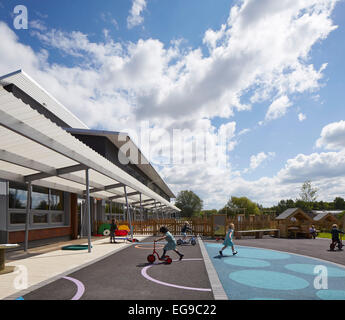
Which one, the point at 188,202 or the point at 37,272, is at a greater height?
the point at 37,272

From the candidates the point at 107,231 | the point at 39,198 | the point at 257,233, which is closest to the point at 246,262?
the point at 39,198

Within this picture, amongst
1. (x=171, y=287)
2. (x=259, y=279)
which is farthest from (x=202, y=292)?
(x=259, y=279)

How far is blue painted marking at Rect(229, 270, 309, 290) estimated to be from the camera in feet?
21.0

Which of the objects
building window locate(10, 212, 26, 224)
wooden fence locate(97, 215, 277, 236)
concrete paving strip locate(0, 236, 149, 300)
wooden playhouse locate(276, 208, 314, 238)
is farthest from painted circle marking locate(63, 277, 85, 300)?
wooden playhouse locate(276, 208, 314, 238)

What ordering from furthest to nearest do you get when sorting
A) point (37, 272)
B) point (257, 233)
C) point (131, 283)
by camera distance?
point (257, 233)
point (37, 272)
point (131, 283)

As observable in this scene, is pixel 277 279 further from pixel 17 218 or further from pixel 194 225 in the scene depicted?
pixel 194 225

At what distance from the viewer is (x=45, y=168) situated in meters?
11.0

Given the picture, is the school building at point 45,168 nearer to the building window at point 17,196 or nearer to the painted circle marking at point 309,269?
the building window at point 17,196

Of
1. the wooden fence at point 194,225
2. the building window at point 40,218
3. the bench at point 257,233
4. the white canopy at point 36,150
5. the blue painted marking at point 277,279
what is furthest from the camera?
the wooden fence at point 194,225

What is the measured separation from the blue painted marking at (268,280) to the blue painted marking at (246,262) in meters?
1.04

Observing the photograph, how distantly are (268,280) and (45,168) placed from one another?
944 cm

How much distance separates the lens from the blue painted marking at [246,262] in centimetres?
916

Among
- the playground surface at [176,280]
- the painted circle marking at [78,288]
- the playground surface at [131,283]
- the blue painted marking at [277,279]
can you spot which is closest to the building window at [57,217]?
the playground surface at [176,280]
